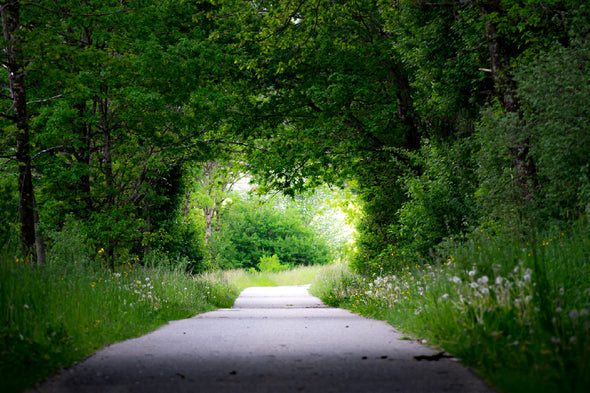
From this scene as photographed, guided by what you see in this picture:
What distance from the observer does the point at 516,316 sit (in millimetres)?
5641

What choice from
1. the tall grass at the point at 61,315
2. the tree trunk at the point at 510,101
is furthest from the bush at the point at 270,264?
the tree trunk at the point at 510,101

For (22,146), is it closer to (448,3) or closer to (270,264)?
(448,3)

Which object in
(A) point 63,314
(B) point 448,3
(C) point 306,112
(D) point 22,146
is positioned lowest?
(A) point 63,314

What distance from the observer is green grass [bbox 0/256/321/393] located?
514 cm

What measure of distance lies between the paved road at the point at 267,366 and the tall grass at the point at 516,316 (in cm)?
32

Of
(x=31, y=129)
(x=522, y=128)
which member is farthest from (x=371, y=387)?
(x=31, y=129)

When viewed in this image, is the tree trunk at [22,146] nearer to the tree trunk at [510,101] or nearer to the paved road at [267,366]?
the paved road at [267,366]

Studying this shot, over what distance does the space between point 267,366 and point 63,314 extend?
291 cm

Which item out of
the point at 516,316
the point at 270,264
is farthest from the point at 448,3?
the point at 270,264

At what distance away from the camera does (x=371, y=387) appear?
4.49m

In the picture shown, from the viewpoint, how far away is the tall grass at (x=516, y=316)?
439 centimetres

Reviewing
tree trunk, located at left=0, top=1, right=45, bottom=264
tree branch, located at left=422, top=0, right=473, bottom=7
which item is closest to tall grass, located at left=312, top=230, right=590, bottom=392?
tree trunk, located at left=0, top=1, right=45, bottom=264

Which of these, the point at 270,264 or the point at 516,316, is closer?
the point at 516,316

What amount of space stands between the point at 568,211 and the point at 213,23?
13.7 meters
